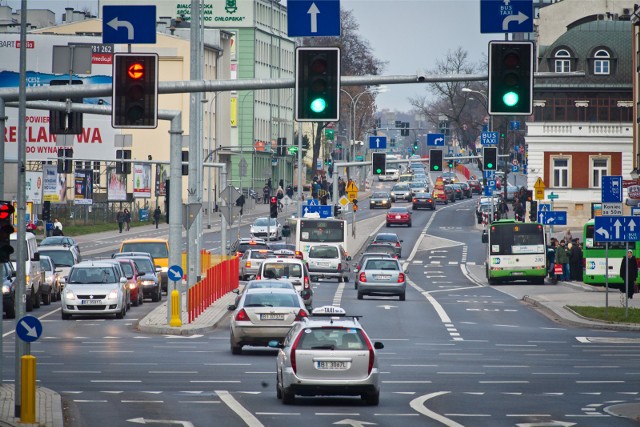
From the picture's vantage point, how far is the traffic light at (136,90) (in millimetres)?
19453

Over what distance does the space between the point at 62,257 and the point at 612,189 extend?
2118 centimetres

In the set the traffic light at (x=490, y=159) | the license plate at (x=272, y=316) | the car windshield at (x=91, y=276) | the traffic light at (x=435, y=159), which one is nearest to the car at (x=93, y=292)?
the car windshield at (x=91, y=276)

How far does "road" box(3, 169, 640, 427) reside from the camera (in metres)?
20.7

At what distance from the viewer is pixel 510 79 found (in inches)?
778

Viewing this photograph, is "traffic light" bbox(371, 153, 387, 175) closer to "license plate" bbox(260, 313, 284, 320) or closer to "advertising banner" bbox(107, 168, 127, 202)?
"advertising banner" bbox(107, 168, 127, 202)

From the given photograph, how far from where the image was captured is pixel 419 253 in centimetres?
8844

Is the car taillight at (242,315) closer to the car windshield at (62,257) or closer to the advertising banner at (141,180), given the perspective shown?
the car windshield at (62,257)

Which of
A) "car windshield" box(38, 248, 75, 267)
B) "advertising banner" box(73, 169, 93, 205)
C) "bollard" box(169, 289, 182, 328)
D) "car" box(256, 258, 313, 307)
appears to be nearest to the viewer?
"bollard" box(169, 289, 182, 328)

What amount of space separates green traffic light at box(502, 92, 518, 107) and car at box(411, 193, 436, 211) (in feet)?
350

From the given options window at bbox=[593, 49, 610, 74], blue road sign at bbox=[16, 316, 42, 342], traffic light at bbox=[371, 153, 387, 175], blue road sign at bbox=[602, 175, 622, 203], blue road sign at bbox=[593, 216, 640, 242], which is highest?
window at bbox=[593, 49, 610, 74]

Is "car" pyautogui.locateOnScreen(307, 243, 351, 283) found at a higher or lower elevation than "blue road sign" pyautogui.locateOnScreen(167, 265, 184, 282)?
lower

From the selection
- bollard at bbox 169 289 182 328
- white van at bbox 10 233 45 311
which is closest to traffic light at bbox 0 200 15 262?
bollard at bbox 169 289 182 328

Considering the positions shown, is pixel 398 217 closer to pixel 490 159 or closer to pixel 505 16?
pixel 490 159

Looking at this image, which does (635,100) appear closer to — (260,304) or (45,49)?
(45,49)
